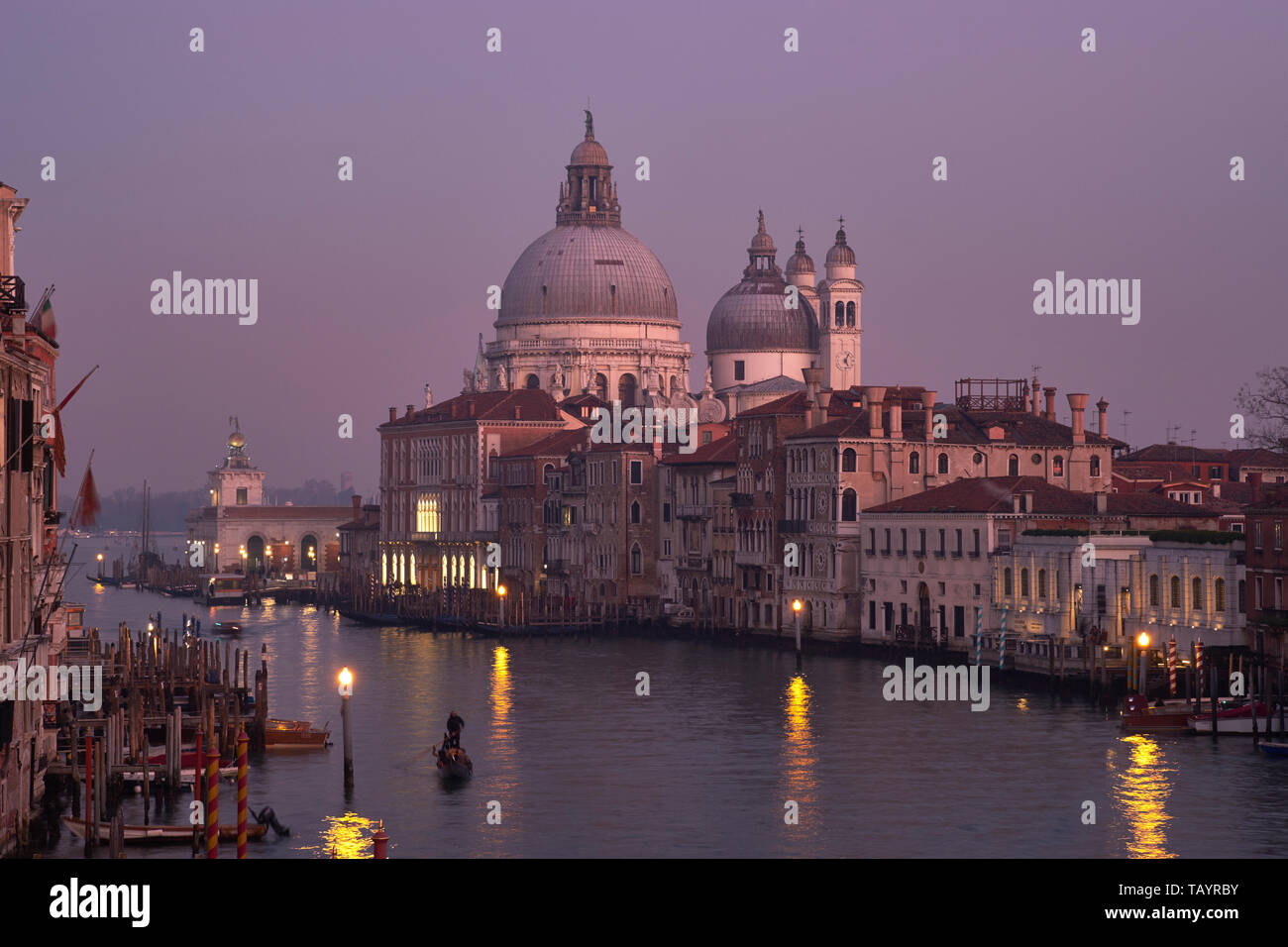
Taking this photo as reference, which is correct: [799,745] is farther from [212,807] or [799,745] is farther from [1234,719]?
[212,807]

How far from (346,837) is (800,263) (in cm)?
8303

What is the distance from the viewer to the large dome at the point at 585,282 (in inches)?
4540

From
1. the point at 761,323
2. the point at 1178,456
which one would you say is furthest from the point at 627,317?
the point at 1178,456

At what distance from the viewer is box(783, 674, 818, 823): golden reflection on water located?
37.8 meters

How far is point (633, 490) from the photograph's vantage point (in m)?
83.0

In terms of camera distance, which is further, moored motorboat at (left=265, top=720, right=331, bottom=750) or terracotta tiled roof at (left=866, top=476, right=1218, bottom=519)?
terracotta tiled roof at (left=866, top=476, right=1218, bottom=519)

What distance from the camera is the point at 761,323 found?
4284 inches

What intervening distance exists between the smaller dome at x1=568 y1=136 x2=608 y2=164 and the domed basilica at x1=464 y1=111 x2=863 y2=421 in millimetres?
73

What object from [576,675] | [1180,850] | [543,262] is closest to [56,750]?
[1180,850]

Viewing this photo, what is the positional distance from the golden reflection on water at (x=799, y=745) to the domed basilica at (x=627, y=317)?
5288 cm

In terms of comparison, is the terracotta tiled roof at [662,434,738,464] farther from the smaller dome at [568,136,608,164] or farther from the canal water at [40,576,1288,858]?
the smaller dome at [568,136,608,164]

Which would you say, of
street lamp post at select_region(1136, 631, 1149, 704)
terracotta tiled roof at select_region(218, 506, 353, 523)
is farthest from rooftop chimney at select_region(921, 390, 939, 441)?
terracotta tiled roof at select_region(218, 506, 353, 523)

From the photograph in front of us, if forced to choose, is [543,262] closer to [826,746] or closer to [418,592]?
[418,592]
